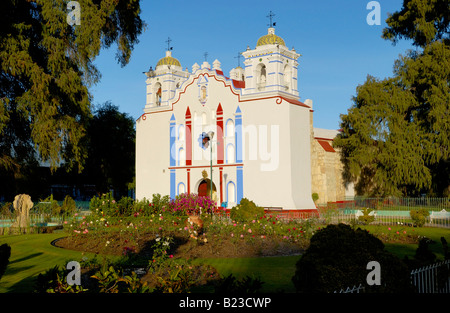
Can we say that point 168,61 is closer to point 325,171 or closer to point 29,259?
point 325,171

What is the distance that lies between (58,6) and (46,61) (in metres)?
3.54

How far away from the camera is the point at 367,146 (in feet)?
117

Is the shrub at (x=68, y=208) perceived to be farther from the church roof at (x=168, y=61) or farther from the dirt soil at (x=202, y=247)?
the church roof at (x=168, y=61)

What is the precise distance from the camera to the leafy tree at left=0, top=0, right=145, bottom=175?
23.1 m

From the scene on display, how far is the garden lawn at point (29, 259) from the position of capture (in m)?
10.7

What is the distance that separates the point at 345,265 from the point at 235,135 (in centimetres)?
2651

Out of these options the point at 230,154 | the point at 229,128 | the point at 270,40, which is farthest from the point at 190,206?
the point at 270,40

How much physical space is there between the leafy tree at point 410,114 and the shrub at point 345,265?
1085 inches

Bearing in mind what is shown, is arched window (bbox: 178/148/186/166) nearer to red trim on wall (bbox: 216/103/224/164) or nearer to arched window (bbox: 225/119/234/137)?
red trim on wall (bbox: 216/103/224/164)

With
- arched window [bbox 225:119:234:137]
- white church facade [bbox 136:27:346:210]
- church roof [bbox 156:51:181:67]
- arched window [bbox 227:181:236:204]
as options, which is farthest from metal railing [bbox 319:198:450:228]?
church roof [bbox 156:51:181:67]

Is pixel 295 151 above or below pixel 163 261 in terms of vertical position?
above

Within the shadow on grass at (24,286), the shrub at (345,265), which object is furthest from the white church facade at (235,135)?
the shrub at (345,265)
